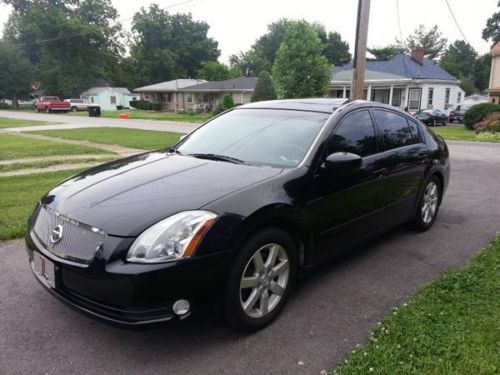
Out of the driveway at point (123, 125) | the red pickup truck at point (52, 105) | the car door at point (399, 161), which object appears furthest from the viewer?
the red pickup truck at point (52, 105)

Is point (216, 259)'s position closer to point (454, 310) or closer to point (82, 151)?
point (454, 310)

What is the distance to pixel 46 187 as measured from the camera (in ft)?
24.9

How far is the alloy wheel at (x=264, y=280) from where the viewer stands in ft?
9.93

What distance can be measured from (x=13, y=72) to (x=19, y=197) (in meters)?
58.3

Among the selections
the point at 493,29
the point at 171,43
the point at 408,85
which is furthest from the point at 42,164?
the point at 171,43

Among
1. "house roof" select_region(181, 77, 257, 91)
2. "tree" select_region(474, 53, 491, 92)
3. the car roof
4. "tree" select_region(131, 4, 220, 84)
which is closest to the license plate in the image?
the car roof

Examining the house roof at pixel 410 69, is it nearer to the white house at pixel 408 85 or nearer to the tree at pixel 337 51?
the white house at pixel 408 85

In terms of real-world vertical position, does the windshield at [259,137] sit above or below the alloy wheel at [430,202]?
above

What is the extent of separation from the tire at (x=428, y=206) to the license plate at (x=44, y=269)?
12.9ft

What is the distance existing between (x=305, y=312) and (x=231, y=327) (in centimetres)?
70

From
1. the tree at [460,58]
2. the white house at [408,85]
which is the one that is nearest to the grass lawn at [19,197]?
the white house at [408,85]

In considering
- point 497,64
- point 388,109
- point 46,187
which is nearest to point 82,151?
point 46,187

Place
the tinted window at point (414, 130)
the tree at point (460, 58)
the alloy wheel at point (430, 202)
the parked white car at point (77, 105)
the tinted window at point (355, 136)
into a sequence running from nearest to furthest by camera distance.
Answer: the tinted window at point (355, 136)
the tinted window at point (414, 130)
the alloy wheel at point (430, 202)
the parked white car at point (77, 105)
the tree at point (460, 58)

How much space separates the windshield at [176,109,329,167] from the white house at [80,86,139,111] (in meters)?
59.4
